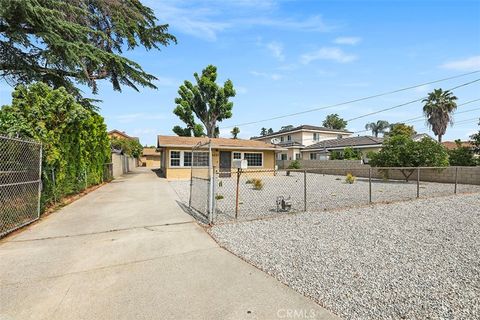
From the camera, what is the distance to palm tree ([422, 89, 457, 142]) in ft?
98.6

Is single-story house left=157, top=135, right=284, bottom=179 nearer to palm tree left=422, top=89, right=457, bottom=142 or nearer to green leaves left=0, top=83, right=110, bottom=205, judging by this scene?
green leaves left=0, top=83, right=110, bottom=205

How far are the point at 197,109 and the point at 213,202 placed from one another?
2481 centimetres

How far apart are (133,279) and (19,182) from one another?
4307mm

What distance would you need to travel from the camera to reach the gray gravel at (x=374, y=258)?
106 inches

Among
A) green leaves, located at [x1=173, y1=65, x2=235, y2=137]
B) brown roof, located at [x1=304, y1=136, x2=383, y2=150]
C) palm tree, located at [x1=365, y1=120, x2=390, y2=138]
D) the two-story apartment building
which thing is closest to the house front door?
green leaves, located at [x1=173, y1=65, x2=235, y2=137]

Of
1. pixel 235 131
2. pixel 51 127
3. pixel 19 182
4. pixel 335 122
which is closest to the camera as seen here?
pixel 19 182

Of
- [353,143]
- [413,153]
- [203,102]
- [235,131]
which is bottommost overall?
[413,153]

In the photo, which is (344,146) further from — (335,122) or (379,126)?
(379,126)

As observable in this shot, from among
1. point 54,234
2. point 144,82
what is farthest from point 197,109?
point 54,234

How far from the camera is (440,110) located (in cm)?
3030

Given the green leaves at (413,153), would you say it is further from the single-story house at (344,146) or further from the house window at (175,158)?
the house window at (175,158)

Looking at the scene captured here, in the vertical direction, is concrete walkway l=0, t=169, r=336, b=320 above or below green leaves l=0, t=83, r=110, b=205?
below

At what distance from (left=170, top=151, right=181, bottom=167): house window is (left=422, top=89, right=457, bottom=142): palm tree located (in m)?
30.2

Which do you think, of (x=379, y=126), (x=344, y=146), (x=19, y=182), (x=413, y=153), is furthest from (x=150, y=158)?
(x=379, y=126)
